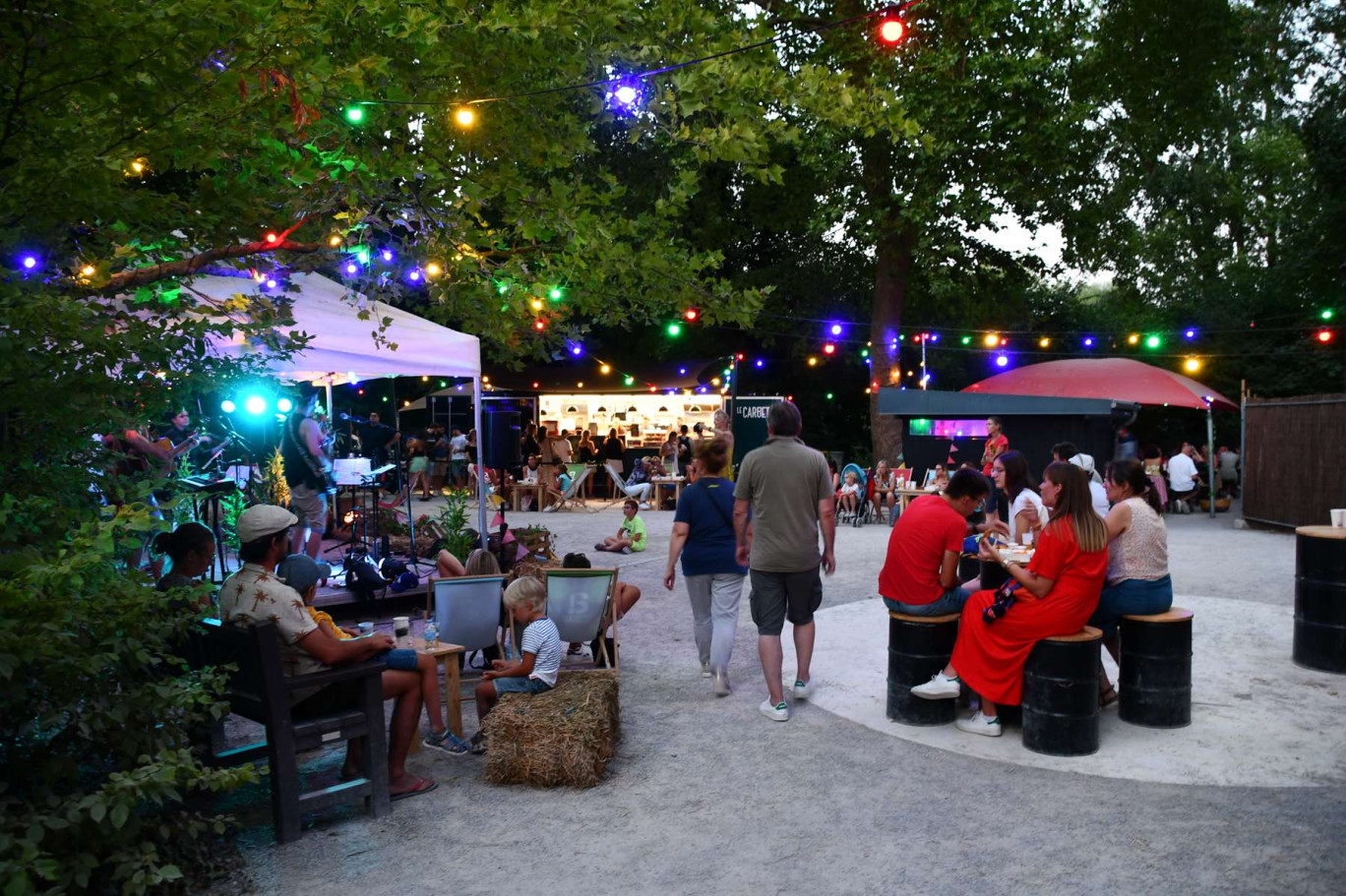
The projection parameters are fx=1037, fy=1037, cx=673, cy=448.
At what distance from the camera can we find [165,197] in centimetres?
422

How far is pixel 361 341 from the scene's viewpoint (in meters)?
8.12

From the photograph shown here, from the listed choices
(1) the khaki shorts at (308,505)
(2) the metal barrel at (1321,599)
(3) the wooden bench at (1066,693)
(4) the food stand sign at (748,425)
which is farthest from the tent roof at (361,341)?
(4) the food stand sign at (748,425)

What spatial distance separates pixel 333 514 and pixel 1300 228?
85.1 ft

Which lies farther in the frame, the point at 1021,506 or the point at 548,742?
the point at 1021,506

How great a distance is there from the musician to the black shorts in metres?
4.99

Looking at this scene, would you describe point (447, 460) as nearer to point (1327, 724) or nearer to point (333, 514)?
point (333, 514)

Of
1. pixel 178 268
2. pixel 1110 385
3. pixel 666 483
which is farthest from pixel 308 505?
pixel 1110 385

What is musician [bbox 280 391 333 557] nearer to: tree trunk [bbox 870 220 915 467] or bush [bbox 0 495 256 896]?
bush [bbox 0 495 256 896]

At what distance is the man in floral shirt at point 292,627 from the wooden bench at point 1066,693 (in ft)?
9.88

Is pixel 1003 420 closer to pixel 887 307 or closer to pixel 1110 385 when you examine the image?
pixel 1110 385

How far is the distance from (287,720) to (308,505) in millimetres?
5719

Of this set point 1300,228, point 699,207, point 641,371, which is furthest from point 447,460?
point 1300,228

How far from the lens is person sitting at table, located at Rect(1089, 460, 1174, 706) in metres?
5.60

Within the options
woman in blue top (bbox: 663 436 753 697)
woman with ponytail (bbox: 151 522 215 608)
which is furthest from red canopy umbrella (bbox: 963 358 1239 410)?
woman with ponytail (bbox: 151 522 215 608)
